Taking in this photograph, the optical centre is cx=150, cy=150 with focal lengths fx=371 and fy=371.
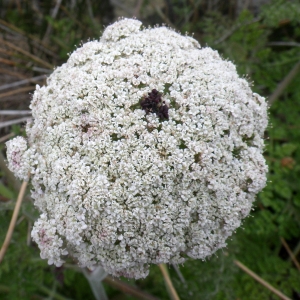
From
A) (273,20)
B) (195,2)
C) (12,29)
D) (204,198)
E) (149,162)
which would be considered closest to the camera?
(149,162)

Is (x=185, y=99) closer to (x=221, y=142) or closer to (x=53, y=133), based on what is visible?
(x=221, y=142)

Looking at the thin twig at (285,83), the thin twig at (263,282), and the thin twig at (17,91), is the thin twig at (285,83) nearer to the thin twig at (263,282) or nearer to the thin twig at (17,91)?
the thin twig at (263,282)

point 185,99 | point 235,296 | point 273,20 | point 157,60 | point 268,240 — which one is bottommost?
point 235,296

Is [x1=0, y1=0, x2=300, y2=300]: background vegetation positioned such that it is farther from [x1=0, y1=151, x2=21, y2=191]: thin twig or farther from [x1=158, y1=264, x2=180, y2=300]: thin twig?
[x1=158, y1=264, x2=180, y2=300]: thin twig

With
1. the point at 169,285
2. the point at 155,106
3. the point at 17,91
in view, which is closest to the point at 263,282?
the point at 169,285

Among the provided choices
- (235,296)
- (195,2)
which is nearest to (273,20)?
(195,2)

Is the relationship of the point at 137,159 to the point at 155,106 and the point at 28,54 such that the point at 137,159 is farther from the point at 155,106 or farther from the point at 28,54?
the point at 28,54

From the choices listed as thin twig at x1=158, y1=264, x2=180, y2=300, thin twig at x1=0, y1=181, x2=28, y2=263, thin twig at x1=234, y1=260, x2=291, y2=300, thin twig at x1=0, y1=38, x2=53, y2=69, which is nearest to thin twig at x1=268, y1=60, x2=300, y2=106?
thin twig at x1=234, y1=260, x2=291, y2=300
